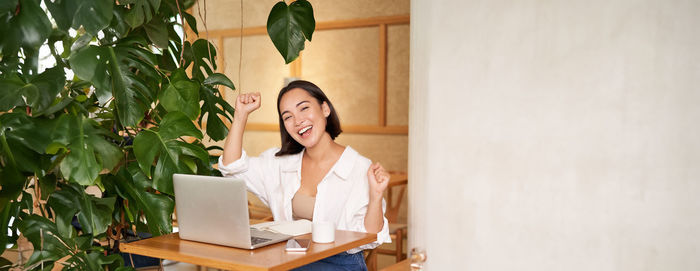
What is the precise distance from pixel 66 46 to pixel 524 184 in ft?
6.87

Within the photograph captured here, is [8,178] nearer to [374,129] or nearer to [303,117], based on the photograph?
[303,117]

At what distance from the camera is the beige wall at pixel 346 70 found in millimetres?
5516

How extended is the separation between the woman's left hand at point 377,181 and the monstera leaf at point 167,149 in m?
0.59

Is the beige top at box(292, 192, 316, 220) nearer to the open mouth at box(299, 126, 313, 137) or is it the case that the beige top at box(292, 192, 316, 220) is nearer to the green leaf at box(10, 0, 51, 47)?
the open mouth at box(299, 126, 313, 137)

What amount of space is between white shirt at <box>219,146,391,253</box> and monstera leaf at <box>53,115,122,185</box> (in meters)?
0.61

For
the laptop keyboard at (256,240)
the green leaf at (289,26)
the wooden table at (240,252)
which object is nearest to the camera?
the wooden table at (240,252)

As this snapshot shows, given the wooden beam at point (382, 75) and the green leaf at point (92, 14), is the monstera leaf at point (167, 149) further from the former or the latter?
the wooden beam at point (382, 75)

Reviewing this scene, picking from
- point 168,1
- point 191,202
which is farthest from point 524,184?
point 168,1

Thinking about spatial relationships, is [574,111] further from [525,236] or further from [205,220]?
[205,220]

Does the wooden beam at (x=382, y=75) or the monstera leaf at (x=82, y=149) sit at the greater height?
the wooden beam at (x=382, y=75)

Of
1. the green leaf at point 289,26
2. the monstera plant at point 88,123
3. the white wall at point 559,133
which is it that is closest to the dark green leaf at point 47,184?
the monstera plant at point 88,123

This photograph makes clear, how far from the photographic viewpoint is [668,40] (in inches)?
15.4

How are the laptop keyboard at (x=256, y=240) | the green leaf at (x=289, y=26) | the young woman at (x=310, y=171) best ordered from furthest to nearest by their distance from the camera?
the young woman at (x=310, y=171) < the green leaf at (x=289, y=26) < the laptop keyboard at (x=256, y=240)

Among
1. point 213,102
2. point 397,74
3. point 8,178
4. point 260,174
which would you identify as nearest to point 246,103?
point 213,102
